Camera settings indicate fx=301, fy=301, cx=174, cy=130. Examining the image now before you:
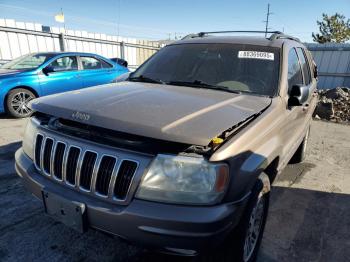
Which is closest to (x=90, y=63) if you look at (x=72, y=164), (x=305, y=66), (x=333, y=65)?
(x=305, y=66)

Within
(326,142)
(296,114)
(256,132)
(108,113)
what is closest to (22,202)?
(108,113)

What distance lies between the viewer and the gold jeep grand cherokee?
172 cm

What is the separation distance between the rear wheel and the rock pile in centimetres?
805

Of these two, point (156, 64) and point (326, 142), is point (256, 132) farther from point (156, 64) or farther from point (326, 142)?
point (326, 142)

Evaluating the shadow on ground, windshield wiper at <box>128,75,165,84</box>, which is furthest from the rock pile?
windshield wiper at <box>128,75,165,84</box>

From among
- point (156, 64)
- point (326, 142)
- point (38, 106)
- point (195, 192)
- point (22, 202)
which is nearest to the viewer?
point (195, 192)

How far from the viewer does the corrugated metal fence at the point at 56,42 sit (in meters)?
10.0

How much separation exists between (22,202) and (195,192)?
2.33 m

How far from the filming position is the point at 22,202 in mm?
3215

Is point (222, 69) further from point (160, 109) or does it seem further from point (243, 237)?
point (243, 237)

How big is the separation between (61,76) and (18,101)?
117cm

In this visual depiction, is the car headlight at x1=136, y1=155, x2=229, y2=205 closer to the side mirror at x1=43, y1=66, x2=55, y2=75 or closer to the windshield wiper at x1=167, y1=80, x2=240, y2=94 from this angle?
the windshield wiper at x1=167, y1=80, x2=240, y2=94

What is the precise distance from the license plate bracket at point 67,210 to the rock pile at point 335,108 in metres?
8.77

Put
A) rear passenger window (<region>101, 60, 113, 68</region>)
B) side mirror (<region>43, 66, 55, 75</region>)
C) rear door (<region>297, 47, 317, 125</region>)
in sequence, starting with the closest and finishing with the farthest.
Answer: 1. rear door (<region>297, 47, 317, 125</region>)
2. side mirror (<region>43, 66, 55, 75</region>)
3. rear passenger window (<region>101, 60, 113, 68</region>)
